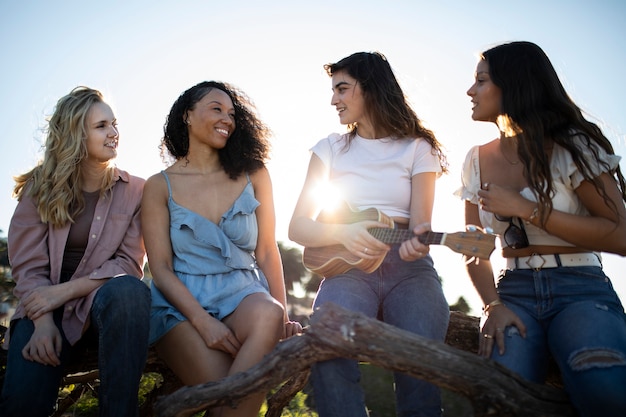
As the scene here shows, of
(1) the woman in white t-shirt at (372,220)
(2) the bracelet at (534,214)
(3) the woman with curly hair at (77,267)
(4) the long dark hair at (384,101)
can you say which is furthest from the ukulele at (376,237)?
(3) the woman with curly hair at (77,267)

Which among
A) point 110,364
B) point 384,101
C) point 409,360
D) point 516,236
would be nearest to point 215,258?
point 110,364

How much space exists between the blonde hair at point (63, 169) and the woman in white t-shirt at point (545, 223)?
2.48 m

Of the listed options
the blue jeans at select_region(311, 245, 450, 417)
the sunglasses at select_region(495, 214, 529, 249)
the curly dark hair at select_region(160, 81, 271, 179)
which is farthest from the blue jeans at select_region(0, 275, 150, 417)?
the sunglasses at select_region(495, 214, 529, 249)

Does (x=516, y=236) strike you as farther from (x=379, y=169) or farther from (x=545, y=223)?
(x=379, y=169)

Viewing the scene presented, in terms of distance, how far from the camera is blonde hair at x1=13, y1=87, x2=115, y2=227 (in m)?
3.83

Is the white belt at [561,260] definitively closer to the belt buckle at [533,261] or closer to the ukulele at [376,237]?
the belt buckle at [533,261]

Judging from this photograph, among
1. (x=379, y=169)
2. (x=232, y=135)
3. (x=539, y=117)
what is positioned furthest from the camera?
(x=232, y=135)

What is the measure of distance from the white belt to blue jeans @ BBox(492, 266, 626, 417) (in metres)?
0.03

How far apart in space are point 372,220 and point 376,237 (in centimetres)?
12

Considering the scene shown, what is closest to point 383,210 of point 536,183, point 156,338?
point 536,183

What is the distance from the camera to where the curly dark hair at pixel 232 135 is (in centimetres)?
424

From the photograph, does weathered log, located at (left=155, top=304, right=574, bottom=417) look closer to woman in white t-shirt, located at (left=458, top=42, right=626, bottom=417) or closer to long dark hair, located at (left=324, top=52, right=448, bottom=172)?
woman in white t-shirt, located at (left=458, top=42, right=626, bottom=417)

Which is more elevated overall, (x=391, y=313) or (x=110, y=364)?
(x=391, y=313)

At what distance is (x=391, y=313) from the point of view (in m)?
3.35
